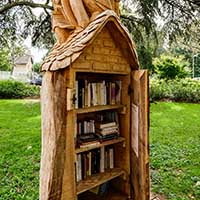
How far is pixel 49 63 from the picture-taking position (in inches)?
63.1

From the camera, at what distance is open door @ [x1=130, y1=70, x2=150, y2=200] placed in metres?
1.93

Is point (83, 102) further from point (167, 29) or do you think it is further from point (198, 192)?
point (167, 29)

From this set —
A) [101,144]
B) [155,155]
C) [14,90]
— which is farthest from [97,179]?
[14,90]

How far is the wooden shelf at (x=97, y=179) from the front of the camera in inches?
70.6

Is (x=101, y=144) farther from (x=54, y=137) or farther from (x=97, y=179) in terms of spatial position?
(x=54, y=137)

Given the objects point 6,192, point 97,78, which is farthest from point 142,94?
point 6,192

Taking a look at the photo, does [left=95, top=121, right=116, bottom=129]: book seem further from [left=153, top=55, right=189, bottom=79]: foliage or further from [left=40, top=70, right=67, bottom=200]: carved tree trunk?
[left=153, top=55, right=189, bottom=79]: foliage

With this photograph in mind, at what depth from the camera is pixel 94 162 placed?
2.01m

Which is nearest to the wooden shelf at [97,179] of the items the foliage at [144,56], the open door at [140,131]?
the open door at [140,131]

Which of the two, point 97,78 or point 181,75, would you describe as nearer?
point 97,78

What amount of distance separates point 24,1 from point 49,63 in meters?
3.43

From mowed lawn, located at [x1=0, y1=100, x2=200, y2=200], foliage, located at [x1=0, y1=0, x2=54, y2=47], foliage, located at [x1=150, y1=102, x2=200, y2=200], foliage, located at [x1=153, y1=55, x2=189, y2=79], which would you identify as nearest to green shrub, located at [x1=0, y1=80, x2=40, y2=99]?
mowed lawn, located at [x1=0, y1=100, x2=200, y2=200]

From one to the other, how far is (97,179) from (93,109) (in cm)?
48

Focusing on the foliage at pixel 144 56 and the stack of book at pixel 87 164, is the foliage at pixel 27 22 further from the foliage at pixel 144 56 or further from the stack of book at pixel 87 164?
the stack of book at pixel 87 164
